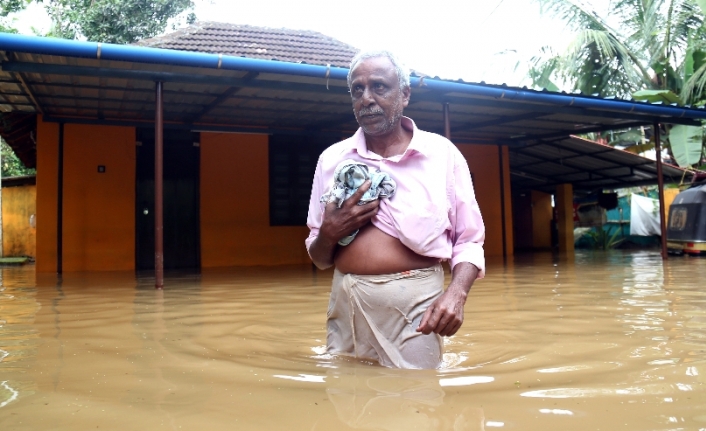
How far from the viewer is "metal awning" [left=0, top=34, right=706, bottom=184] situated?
658cm

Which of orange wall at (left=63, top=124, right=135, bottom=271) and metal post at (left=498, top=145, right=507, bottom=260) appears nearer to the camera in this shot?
orange wall at (left=63, top=124, right=135, bottom=271)

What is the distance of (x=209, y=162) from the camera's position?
11.0 meters

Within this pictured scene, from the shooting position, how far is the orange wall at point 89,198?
9914 mm

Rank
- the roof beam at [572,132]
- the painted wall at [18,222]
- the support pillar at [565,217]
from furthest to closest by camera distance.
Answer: the painted wall at [18,222] → the support pillar at [565,217] → the roof beam at [572,132]

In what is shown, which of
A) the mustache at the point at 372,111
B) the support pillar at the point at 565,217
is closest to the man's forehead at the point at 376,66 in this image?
the mustache at the point at 372,111

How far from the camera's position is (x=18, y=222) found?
60.1ft

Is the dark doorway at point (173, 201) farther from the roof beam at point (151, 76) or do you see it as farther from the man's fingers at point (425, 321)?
the man's fingers at point (425, 321)

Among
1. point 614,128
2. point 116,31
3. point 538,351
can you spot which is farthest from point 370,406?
point 116,31

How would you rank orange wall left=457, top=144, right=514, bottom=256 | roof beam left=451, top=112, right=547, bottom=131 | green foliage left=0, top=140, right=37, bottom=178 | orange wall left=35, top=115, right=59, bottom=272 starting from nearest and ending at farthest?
1. orange wall left=35, top=115, right=59, bottom=272
2. roof beam left=451, top=112, right=547, bottom=131
3. orange wall left=457, top=144, right=514, bottom=256
4. green foliage left=0, top=140, right=37, bottom=178

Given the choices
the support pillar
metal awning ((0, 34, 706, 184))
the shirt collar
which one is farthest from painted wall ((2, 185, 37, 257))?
the shirt collar

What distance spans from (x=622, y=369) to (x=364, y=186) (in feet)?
4.40

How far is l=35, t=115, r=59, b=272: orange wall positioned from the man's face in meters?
9.07

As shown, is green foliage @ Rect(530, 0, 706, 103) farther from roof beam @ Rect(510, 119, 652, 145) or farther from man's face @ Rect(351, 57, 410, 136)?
man's face @ Rect(351, 57, 410, 136)

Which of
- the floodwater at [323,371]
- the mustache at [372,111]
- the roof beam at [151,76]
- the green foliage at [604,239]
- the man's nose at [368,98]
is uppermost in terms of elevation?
the roof beam at [151,76]
